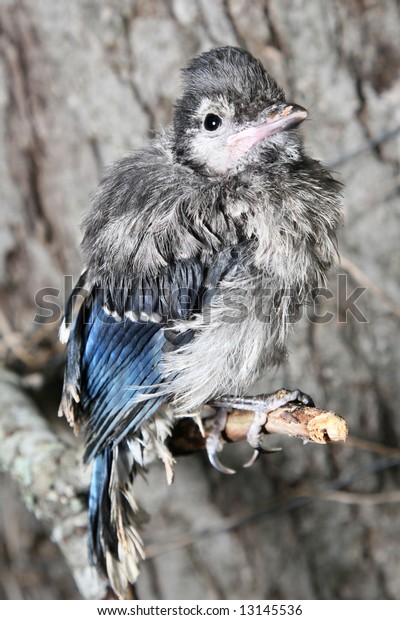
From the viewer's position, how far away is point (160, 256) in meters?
1.37

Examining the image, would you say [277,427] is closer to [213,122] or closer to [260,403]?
[260,403]

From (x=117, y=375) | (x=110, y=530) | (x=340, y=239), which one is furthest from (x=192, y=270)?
(x=340, y=239)

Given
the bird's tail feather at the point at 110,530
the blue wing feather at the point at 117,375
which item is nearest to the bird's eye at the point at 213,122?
the blue wing feather at the point at 117,375

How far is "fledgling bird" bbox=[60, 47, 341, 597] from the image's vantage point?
138 centimetres

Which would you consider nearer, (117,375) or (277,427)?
(277,427)

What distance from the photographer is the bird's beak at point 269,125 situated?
54.4 inches

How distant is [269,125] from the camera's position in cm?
141

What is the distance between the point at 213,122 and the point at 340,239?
0.68 m

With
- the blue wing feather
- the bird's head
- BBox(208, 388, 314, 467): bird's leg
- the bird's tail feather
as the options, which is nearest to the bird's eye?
the bird's head

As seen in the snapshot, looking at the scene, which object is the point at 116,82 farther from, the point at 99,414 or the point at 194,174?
the point at 99,414

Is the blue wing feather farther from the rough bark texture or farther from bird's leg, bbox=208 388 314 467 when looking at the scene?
the rough bark texture

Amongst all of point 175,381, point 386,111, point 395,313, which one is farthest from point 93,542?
point 386,111

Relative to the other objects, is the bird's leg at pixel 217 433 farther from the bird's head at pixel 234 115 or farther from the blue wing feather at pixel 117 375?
the bird's head at pixel 234 115

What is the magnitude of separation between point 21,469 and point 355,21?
4.82 ft
